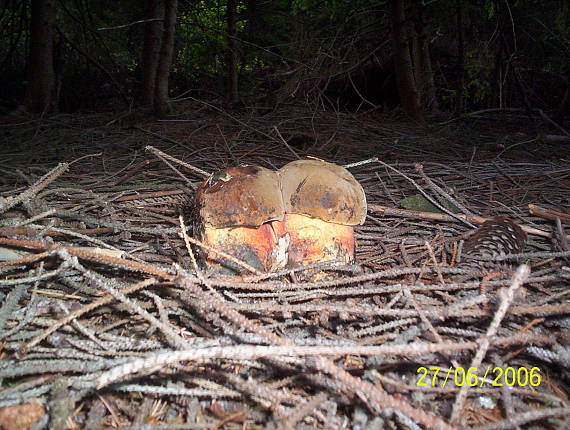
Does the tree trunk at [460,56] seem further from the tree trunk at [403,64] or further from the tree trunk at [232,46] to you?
the tree trunk at [232,46]

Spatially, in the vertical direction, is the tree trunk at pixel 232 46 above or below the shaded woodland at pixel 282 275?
above

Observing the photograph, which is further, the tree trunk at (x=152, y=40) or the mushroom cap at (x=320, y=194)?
the tree trunk at (x=152, y=40)

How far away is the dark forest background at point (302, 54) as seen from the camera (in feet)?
12.7

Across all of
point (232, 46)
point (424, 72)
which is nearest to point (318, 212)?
point (232, 46)

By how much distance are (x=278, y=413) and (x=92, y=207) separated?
138 centimetres

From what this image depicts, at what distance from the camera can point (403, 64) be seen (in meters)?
4.21

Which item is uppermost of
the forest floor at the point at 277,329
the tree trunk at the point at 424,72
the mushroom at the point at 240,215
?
the tree trunk at the point at 424,72

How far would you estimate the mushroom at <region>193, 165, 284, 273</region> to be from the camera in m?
1.26

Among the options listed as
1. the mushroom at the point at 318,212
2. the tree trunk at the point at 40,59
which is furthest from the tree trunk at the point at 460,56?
the tree trunk at the point at 40,59

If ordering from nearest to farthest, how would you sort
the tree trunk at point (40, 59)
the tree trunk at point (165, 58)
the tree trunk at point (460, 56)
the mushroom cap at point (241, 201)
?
the mushroom cap at point (241, 201) < the tree trunk at point (165, 58) < the tree trunk at point (40, 59) < the tree trunk at point (460, 56)

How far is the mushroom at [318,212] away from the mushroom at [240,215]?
6 centimetres

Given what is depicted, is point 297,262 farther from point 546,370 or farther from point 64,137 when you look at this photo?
point 64,137

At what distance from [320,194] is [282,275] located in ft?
1.04

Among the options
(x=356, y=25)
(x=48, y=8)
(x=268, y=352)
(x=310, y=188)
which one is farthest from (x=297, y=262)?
(x=48, y=8)
